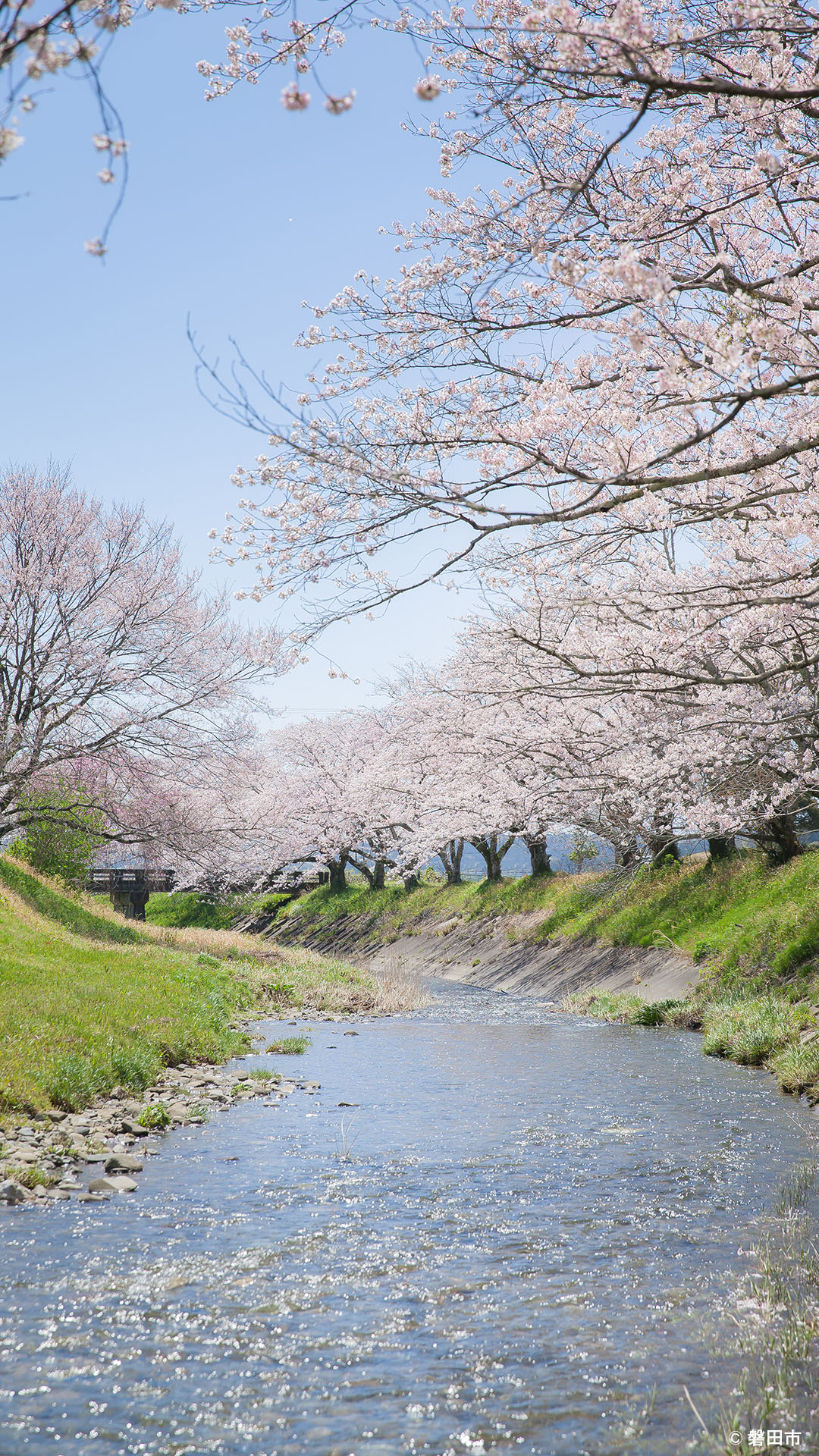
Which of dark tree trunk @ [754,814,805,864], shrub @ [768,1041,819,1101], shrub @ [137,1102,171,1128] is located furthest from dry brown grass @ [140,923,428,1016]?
shrub @ [137,1102,171,1128]

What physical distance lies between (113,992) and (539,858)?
24690mm

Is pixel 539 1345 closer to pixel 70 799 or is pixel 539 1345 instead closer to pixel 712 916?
pixel 712 916

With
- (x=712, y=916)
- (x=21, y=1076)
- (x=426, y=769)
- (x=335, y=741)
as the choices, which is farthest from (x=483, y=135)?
(x=335, y=741)

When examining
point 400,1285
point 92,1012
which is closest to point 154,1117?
point 92,1012

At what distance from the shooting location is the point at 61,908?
2698cm

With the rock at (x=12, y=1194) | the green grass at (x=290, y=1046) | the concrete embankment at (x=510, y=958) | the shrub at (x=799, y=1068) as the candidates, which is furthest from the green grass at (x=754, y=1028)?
the rock at (x=12, y=1194)

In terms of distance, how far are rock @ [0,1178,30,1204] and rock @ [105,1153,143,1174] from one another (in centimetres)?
104

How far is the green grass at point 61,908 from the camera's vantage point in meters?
25.9

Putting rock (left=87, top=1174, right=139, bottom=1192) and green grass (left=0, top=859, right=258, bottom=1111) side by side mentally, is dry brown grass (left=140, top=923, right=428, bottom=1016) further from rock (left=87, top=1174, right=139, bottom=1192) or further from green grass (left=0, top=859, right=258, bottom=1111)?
rock (left=87, top=1174, right=139, bottom=1192)

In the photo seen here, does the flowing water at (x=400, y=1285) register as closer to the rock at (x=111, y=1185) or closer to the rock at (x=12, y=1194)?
the rock at (x=111, y=1185)

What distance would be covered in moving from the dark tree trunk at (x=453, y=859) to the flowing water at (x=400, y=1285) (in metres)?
35.9

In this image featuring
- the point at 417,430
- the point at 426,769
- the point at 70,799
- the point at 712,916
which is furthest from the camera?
the point at 426,769

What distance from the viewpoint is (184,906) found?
59.0 m

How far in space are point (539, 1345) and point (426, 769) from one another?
120ft
